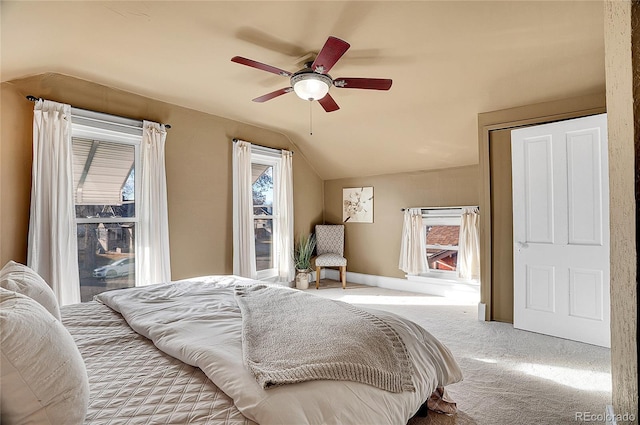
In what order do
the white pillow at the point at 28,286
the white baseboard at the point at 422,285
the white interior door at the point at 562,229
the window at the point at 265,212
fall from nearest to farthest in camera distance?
1. the white pillow at the point at 28,286
2. the white interior door at the point at 562,229
3. the white baseboard at the point at 422,285
4. the window at the point at 265,212

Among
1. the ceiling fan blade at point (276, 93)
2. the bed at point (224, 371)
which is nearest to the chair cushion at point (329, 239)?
the ceiling fan blade at point (276, 93)

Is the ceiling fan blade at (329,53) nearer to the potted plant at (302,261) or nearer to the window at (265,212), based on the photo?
the window at (265,212)

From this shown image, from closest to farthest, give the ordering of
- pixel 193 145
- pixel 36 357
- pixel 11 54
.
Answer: pixel 36 357
pixel 11 54
pixel 193 145

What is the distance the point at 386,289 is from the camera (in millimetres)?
5184

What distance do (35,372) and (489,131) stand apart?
4029 mm

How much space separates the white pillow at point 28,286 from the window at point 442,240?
4.43 m

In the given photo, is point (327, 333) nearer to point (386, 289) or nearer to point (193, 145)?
point (193, 145)

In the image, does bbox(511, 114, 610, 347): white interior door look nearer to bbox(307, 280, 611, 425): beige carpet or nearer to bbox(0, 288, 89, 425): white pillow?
bbox(307, 280, 611, 425): beige carpet

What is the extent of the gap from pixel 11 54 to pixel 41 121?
0.63 m

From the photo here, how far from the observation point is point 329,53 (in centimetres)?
211

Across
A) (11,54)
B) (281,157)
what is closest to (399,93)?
(281,157)

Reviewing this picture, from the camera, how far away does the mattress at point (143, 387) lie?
979mm

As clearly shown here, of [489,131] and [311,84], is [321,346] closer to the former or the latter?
[311,84]

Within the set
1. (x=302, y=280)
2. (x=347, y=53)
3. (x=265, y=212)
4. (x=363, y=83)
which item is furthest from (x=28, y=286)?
(x=302, y=280)
